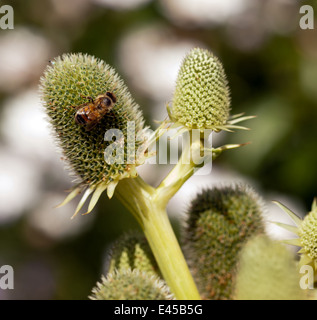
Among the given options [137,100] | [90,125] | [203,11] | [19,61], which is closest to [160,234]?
[90,125]

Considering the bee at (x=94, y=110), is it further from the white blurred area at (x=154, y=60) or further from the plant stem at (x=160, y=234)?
the white blurred area at (x=154, y=60)

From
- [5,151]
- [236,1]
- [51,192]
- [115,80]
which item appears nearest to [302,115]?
[236,1]

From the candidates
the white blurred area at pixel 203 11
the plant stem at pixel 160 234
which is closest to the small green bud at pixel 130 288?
the plant stem at pixel 160 234

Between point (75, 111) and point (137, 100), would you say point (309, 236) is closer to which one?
point (75, 111)

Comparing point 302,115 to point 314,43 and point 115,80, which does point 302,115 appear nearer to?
point 314,43

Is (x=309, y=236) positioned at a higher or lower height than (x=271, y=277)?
higher

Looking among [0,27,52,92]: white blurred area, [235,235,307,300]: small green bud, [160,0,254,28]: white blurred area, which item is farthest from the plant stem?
[160,0,254,28]: white blurred area
